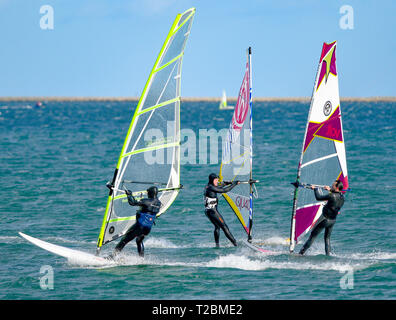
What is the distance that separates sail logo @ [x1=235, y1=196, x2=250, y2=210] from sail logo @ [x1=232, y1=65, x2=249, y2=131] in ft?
5.68

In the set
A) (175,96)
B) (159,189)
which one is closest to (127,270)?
(159,189)

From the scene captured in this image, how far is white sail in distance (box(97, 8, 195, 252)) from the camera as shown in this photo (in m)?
14.5

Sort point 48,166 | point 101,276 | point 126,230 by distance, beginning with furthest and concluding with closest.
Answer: point 48,166, point 126,230, point 101,276

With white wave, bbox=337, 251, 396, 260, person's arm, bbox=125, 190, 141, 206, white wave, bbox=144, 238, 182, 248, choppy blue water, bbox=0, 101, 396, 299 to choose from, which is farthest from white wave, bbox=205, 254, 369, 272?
white wave, bbox=144, 238, 182, 248

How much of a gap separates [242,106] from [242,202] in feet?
7.73

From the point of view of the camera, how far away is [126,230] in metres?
15.0

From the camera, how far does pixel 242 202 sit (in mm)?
16594

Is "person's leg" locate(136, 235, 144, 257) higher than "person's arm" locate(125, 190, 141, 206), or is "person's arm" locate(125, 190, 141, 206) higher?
"person's arm" locate(125, 190, 141, 206)

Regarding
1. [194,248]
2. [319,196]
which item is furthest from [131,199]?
[319,196]

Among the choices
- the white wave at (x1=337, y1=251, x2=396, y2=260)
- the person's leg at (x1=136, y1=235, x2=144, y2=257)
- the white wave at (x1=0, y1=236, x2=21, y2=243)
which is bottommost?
the white wave at (x1=0, y1=236, x2=21, y2=243)

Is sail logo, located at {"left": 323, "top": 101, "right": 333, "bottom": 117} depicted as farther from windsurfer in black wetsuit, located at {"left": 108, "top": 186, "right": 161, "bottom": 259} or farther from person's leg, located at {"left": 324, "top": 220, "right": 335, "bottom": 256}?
windsurfer in black wetsuit, located at {"left": 108, "top": 186, "right": 161, "bottom": 259}
